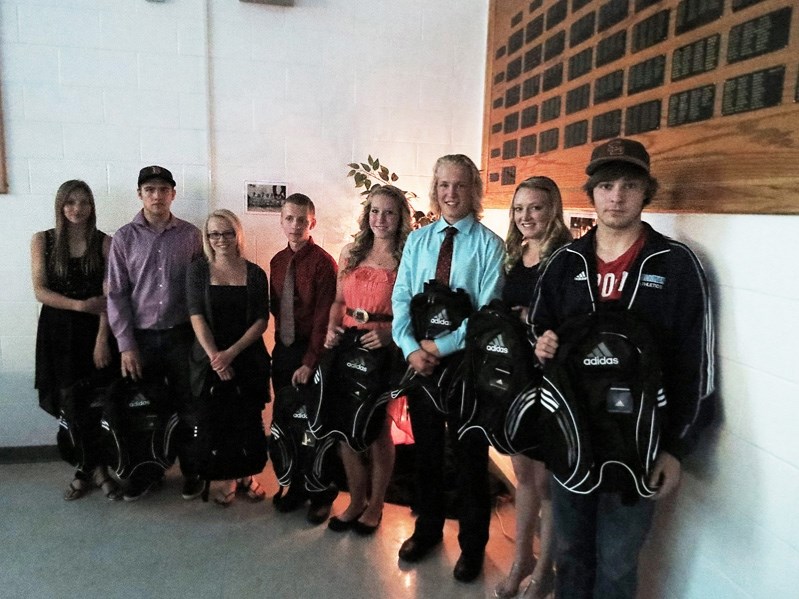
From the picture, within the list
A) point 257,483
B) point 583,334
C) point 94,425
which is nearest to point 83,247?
point 94,425

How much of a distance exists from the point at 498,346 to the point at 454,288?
404mm

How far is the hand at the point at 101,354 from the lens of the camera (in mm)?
2725

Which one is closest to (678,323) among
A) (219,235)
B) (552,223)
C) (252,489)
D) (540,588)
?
(552,223)

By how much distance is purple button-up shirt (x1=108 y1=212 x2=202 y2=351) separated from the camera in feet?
8.63

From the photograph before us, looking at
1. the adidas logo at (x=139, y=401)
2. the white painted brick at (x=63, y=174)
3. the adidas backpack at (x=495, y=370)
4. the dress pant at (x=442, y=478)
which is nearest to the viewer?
the adidas backpack at (x=495, y=370)

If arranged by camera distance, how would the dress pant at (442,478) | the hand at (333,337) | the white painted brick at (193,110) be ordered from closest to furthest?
the dress pant at (442,478)
the hand at (333,337)
the white painted brick at (193,110)

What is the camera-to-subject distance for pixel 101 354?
2.73m

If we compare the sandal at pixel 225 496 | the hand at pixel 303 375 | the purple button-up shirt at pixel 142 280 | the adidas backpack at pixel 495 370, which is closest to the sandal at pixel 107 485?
the sandal at pixel 225 496

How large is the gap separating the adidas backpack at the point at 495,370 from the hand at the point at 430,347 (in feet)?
0.65

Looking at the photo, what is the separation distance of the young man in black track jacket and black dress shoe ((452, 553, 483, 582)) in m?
0.47

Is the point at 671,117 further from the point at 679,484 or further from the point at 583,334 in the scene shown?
the point at 679,484

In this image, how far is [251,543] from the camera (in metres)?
2.41

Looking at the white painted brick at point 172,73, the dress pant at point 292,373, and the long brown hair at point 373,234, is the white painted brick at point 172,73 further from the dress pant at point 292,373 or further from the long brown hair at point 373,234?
the dress pant at point 292,373

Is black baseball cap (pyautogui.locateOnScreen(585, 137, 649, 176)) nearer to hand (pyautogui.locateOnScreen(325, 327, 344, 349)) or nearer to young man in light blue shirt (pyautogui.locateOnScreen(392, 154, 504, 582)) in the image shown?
young man in light blue shirt (pyautogui.locateOnScreen(392, 154, 504, 582))
